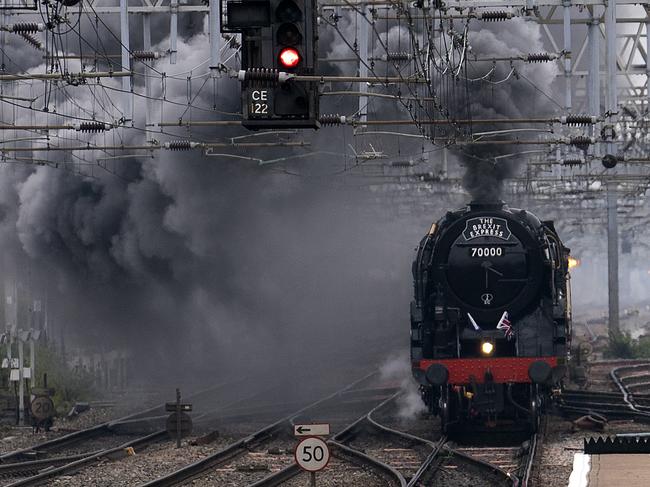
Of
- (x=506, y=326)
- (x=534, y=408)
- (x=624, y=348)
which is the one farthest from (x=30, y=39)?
(x=624, y=348)

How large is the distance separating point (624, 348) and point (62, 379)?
19.0 meters

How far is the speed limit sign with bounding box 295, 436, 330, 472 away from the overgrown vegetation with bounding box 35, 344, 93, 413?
44.9 feet

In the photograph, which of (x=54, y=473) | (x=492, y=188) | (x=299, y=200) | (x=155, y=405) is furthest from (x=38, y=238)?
(x=54, y=473)

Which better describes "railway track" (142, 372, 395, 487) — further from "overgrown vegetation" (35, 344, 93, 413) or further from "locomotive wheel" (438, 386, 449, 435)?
"overgrown vegetation" (35, 344, 93, 413)

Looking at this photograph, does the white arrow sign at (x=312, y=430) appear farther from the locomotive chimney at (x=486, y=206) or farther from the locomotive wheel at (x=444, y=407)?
the locomotive chimney at (x=486, y=206)

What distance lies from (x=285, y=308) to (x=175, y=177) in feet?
22.8

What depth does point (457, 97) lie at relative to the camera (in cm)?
2486

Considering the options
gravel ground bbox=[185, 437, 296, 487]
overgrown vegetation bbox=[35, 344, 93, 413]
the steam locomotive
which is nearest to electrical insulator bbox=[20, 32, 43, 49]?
overgrown vegetation bbox=[35, 344, 93, 413]

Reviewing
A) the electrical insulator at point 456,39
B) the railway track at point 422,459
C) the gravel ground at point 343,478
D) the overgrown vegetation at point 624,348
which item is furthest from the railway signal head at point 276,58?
the overgrown vegetation at point 624,348

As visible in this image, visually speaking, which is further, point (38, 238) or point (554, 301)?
point (38, 238)

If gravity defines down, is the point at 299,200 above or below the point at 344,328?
above

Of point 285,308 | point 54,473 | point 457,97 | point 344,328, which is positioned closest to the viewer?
point 54,473

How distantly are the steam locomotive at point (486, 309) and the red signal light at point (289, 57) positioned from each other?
8.83m

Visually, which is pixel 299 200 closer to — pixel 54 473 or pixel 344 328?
pixel 344 328
